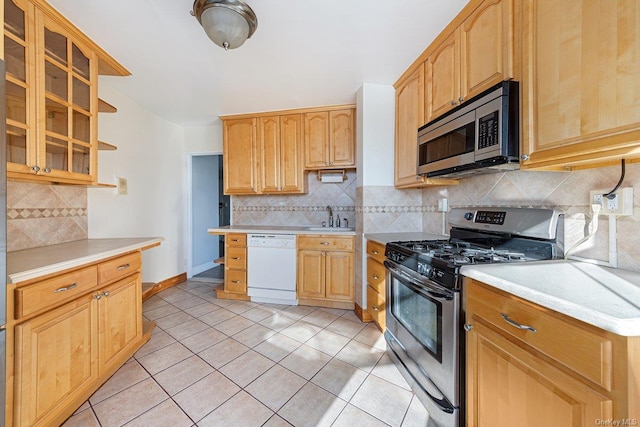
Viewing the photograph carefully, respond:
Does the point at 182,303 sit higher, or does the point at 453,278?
the point at 453,278

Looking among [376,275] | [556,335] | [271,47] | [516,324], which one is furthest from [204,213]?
[556,335]

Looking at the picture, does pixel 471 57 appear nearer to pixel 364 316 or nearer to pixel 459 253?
pixel 459 253

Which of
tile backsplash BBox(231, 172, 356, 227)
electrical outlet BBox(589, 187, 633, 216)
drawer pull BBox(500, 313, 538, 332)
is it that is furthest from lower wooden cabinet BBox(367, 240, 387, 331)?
electrical outlet BBox(589, 187, 633, 216)

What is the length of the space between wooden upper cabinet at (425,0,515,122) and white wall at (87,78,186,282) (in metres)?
3.07

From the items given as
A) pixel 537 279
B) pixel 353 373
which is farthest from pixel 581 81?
pixel 353 373

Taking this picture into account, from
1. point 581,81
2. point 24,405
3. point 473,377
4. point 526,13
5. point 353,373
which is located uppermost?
point 526,13

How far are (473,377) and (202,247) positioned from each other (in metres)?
4.23

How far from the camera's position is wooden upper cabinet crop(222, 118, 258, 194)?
3270mm

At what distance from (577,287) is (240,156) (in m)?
3.30

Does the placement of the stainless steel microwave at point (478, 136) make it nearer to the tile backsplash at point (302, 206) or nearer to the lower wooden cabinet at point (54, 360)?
the tile backsplash at point (302, 206)

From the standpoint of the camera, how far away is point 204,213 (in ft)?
14.2

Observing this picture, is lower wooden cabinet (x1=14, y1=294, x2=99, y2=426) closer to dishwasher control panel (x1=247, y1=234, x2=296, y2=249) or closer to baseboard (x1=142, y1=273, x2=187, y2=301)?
dishwasher control panel (x1=247, y1=234, x2=296, y2=249)

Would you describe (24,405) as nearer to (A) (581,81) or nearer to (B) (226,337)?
(B) (226,337)

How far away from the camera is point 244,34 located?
59.4 inches
